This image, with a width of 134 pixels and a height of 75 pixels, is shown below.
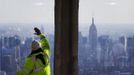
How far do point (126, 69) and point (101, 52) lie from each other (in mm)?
244

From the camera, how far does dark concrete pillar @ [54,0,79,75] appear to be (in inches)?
74.3

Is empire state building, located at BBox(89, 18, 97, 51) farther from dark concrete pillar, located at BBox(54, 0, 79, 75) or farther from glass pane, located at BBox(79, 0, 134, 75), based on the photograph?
dark concrete pillar, located at BBox(54, 0, 79, 75)

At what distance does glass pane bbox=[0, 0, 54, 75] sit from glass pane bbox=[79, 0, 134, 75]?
0.28 meters

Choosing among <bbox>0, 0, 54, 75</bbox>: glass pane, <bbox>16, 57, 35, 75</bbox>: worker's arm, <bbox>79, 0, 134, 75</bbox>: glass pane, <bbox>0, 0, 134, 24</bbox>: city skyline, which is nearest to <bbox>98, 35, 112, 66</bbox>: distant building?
<bbox>79, 0, 134, 75</bbox>: glass pane

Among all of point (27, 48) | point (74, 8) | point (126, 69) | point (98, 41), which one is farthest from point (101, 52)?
point (27, 48)

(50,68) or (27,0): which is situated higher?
(27,0)

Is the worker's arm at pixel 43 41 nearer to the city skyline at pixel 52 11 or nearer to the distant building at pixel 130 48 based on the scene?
the city skyline at pixel 52 11

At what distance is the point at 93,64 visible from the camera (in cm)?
192

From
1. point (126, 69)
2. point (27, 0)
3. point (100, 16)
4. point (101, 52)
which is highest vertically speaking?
point (27, 0)

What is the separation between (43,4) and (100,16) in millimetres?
491

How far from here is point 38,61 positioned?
71.1 inches

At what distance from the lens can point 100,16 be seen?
1976 mm

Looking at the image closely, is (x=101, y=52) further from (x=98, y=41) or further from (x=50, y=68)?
(x=50, y=68)

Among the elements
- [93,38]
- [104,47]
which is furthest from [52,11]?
[104,47]
